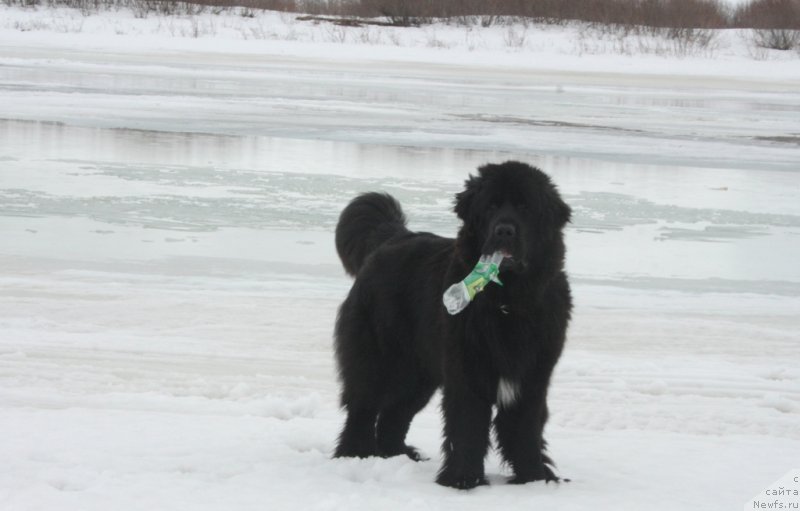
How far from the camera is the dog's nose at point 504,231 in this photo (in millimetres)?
3838

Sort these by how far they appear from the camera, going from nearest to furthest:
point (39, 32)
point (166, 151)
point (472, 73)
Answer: point (166, 151) < point (472, 73) < point (39, 32)

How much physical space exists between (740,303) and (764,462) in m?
3.41

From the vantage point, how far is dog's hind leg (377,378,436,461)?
4.64m

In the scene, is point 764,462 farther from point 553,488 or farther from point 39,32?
point 39,32

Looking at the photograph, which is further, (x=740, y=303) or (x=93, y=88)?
(x=93, y=88)

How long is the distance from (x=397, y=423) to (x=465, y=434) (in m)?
0.56

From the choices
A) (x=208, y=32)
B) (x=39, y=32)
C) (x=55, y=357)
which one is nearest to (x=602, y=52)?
(x=208, y=32)

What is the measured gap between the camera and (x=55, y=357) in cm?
599

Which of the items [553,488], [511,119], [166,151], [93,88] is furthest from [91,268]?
[93,88]

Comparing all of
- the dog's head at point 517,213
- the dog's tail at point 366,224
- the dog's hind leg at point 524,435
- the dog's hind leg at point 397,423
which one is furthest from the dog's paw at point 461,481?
the dog's tail at point 366,224

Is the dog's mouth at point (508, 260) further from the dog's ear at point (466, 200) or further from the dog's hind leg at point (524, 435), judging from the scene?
the dog's hind leg at point (524, 435)

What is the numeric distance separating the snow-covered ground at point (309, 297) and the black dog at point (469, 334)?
21cm

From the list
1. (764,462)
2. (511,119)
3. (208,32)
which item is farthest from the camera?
(208,32)

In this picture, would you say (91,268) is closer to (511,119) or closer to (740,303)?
(740,303)
